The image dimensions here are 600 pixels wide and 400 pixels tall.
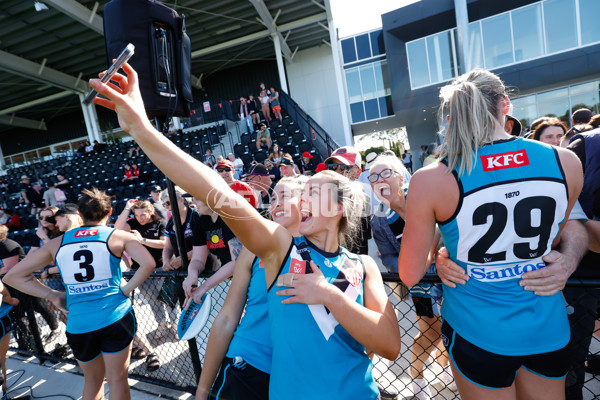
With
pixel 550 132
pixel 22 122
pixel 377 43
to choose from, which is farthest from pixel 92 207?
pixel 22 122

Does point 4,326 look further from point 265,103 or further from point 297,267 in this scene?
point 265,103

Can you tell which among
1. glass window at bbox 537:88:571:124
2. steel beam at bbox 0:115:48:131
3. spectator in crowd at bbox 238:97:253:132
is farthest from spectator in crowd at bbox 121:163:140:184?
glass window at bbox 537:88:571:124

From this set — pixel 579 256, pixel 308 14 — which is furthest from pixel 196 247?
pixel 308 14

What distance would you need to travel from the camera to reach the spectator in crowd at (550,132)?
8.40 feet

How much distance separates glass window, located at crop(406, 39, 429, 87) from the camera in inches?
619

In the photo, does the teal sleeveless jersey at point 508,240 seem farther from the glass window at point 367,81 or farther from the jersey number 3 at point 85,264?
the glass window at point 367,81

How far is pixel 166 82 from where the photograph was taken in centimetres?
223

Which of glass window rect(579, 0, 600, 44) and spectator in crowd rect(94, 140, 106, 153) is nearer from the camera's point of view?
glass window rect(579, 0, 600, 44)

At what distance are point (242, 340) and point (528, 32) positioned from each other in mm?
17802

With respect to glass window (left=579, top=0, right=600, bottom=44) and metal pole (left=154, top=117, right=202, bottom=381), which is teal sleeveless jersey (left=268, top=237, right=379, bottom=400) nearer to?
metal pole (left=154, top=117, right=202, bottom=381)

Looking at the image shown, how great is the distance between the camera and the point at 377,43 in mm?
17109

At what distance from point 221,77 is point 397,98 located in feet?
37.7

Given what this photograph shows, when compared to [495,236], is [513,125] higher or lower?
higher

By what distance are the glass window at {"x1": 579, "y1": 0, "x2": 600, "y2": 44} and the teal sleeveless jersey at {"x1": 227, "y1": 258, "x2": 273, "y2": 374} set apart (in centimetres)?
1784
